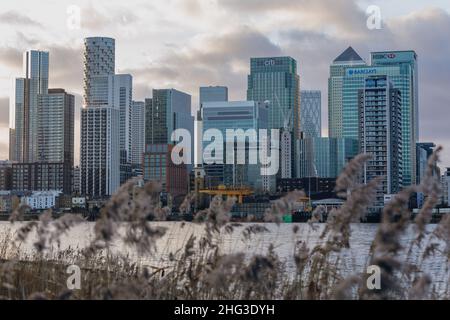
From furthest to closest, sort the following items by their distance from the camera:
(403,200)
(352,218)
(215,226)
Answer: (215,226)
(352,218)
(403,200)

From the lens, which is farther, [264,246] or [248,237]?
[264,246]

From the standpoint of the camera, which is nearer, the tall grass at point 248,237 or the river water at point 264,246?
the tall grass at point 248,237

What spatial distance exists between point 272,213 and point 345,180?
846 mm

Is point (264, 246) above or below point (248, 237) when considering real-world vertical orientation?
below

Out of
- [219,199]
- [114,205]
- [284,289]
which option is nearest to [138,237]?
[114,205]

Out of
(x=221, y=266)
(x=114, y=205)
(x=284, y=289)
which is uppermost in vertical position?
(x=114, y=205)

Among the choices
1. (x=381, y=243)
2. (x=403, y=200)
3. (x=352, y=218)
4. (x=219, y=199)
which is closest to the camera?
(x=381, y=243)

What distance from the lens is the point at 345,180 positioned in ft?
26.5

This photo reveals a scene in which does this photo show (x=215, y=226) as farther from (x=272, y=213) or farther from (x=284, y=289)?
(x=284, y=289)

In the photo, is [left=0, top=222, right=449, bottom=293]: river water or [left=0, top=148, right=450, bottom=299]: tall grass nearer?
[left=0, top=148, right=450, bottom=299]: tall grass

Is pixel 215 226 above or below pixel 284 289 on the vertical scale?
above

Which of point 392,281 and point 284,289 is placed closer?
point 392,281
